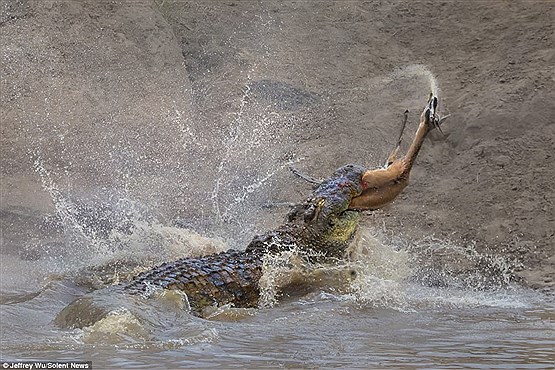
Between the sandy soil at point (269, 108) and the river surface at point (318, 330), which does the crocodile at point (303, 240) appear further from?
the sandy soil at point (269, 108)

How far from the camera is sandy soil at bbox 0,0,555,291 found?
8.04 meters

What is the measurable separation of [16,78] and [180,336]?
6545mm

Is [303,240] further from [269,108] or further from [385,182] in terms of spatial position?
[269,108]

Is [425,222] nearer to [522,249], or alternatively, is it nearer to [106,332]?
[522,249]

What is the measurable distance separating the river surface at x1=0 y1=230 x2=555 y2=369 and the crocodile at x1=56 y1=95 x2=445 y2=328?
15 cm

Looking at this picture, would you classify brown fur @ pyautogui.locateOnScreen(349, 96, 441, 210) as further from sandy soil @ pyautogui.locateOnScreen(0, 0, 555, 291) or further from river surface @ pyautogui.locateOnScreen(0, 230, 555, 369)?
sandy soil @ pyautogui.locateOnScreen(0, 0, 555, 291)

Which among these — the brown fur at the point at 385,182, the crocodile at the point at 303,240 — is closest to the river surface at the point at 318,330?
the crocodile at the point at 303,240

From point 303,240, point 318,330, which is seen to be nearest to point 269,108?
point 303,240

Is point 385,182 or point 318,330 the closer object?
point 318,330

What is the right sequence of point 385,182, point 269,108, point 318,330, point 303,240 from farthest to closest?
1. point 269,108
2. point 385,182
3. point 303,240
4. point 318,330

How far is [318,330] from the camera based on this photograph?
14.4 feet

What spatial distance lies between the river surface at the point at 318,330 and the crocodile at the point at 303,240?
15cm

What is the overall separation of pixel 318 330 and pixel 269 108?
5910 millimetres

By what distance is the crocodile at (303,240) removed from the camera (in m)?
4.91
